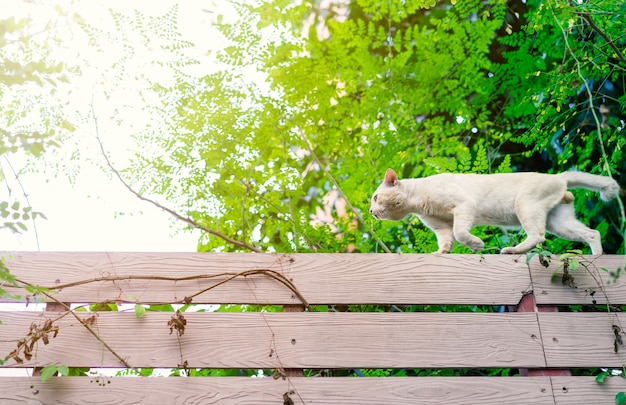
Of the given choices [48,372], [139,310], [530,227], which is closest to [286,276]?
[139,310]

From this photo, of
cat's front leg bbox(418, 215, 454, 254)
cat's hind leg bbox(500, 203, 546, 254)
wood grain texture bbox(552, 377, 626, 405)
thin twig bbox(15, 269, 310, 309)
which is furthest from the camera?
cat's front leg bbox(418, 215, 454, 254)

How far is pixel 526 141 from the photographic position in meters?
2.73

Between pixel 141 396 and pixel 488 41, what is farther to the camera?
pixel 488 41

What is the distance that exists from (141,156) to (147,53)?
1.90 ft

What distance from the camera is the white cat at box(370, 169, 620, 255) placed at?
6.86ft

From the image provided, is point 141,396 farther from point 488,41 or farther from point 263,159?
point 488,41

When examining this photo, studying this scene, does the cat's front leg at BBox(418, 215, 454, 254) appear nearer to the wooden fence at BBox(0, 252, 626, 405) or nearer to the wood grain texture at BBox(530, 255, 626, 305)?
the wooden fence at BBox(0, 252, 626, 405)

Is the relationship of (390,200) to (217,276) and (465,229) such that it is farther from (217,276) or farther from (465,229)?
(217,276)

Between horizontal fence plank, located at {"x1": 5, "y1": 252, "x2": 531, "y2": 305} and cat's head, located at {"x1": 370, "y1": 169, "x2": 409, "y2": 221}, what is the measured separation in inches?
13.2

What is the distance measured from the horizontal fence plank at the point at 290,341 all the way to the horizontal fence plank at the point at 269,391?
0.06m

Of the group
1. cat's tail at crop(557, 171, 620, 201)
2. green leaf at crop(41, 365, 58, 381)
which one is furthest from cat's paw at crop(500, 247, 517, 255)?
green leaf at crop(41, 365, 58, 381)

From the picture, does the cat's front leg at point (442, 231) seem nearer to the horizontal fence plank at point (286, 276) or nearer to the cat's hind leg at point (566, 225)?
the horizontal fence plank at point (286, 276)

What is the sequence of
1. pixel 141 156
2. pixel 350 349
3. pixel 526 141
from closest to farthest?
pixel 350 349
pixel 526 141
pixel 141 156

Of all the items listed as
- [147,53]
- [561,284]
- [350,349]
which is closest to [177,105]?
[147,53]
